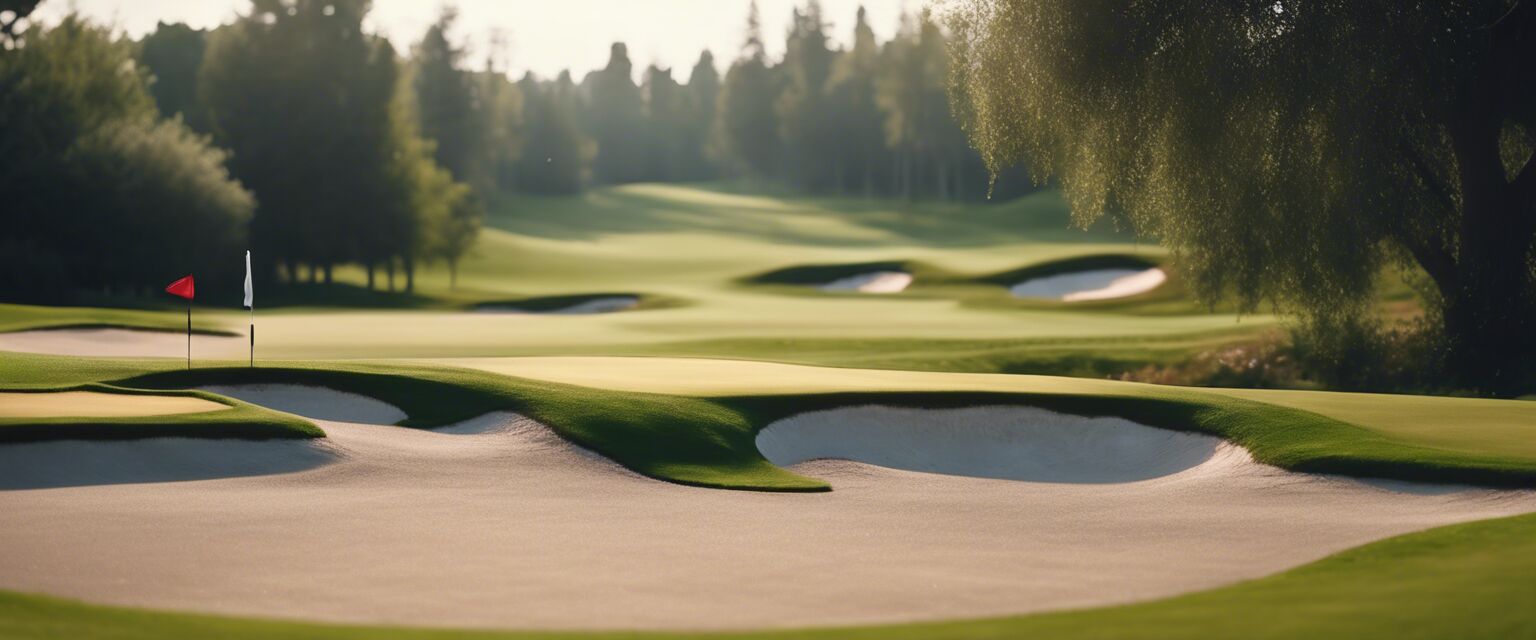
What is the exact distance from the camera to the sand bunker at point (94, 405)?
53.2ft

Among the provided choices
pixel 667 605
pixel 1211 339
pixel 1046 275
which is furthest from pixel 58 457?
pixel 1046 275

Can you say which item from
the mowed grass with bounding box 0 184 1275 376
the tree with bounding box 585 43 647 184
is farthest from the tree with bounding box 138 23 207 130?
the tree with bounding box 585 43 647 184

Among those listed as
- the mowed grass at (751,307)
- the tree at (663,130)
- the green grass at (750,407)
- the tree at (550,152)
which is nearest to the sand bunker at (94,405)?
the green grass at (750,407)

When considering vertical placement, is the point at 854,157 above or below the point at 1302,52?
above

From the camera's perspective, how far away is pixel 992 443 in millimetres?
18922

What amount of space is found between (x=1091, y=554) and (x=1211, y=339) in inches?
935

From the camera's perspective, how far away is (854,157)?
12900 centimetres

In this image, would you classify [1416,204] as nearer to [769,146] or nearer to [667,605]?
[667,605]

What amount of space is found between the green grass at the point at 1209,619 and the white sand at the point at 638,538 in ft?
1.39

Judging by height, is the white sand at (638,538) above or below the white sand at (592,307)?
below

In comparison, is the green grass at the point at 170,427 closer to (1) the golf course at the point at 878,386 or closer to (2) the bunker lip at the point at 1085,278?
(1) the golf course at the point at 878,386

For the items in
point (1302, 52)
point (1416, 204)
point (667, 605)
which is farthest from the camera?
point (1416, 204)

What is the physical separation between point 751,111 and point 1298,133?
11303 centimetres

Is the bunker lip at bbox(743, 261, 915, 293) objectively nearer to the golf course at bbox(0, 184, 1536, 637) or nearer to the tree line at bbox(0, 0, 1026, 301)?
the tree line at bbox(0, 0, 1026, 301)
